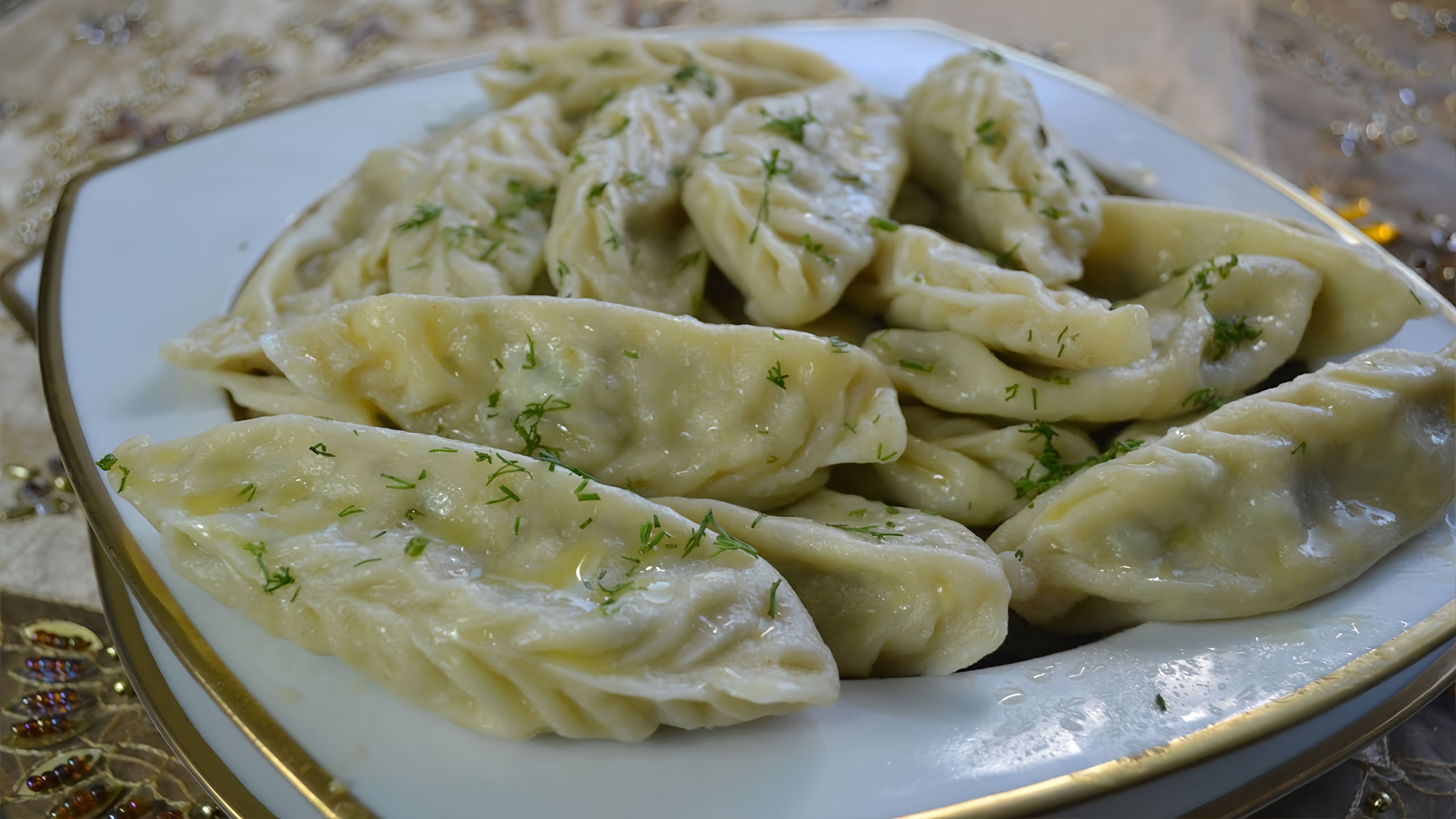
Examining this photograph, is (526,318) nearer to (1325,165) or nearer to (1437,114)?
(1325,165)

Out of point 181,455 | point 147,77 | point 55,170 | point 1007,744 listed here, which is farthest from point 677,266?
point 147,77

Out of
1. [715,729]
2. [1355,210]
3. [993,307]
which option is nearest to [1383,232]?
[1355,210]

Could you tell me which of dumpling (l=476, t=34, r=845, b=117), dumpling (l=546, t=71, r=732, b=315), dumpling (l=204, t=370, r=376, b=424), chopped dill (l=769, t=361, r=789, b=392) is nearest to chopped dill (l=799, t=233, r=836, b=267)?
dumpling (l=546, t=71, r=732, b=315)

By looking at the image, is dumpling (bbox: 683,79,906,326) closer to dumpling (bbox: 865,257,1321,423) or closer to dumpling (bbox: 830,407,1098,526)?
dumpling (bbox: 865,257,1321,423)

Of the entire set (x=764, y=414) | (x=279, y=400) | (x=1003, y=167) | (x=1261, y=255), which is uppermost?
(x=1003, y=167)

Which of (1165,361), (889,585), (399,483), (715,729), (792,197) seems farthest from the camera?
(792,197)

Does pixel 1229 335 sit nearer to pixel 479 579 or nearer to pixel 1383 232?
pixel 1383 232

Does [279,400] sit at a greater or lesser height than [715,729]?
greater
